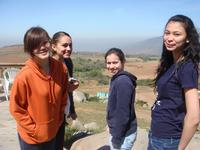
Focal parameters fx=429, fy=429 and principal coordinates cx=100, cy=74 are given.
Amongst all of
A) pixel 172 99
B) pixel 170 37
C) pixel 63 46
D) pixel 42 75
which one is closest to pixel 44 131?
pixel 42 75

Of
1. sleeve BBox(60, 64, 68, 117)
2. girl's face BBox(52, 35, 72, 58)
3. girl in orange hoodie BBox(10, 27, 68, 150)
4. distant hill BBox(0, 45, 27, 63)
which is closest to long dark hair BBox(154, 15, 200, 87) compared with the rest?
girl in orange hoodie BBox(10, 27, 68, 150)

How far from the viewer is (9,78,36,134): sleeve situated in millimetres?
3352

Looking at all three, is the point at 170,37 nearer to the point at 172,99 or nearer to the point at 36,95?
the point at 172,99

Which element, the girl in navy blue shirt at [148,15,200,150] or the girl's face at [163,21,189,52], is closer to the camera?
the girl in navy blue shirt at [148,15,200,150]

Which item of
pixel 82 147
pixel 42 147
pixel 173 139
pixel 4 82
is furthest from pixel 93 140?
pixel 4 82

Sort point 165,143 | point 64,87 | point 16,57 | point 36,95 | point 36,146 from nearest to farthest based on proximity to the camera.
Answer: point 165,143 → point 36,95 → point 36,146 → point 64,87 → point 16,57

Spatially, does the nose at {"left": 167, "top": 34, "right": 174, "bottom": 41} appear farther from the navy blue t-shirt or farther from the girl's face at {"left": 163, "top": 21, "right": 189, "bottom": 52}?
the navy blue t-shirt

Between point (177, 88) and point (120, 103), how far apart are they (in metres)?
1.06

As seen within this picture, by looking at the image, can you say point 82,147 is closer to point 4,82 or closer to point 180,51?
point 180,51

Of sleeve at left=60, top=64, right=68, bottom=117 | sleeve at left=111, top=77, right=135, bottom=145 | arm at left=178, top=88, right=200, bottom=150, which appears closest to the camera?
arm at left=178, top=88, right=200, bottom=150

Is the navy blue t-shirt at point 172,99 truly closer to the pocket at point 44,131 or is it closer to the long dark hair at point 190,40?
the long dark hair at point 190,40

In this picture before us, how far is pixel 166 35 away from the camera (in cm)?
271

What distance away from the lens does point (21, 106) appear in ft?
11.2

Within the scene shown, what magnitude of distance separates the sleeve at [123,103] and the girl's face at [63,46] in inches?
31.8
